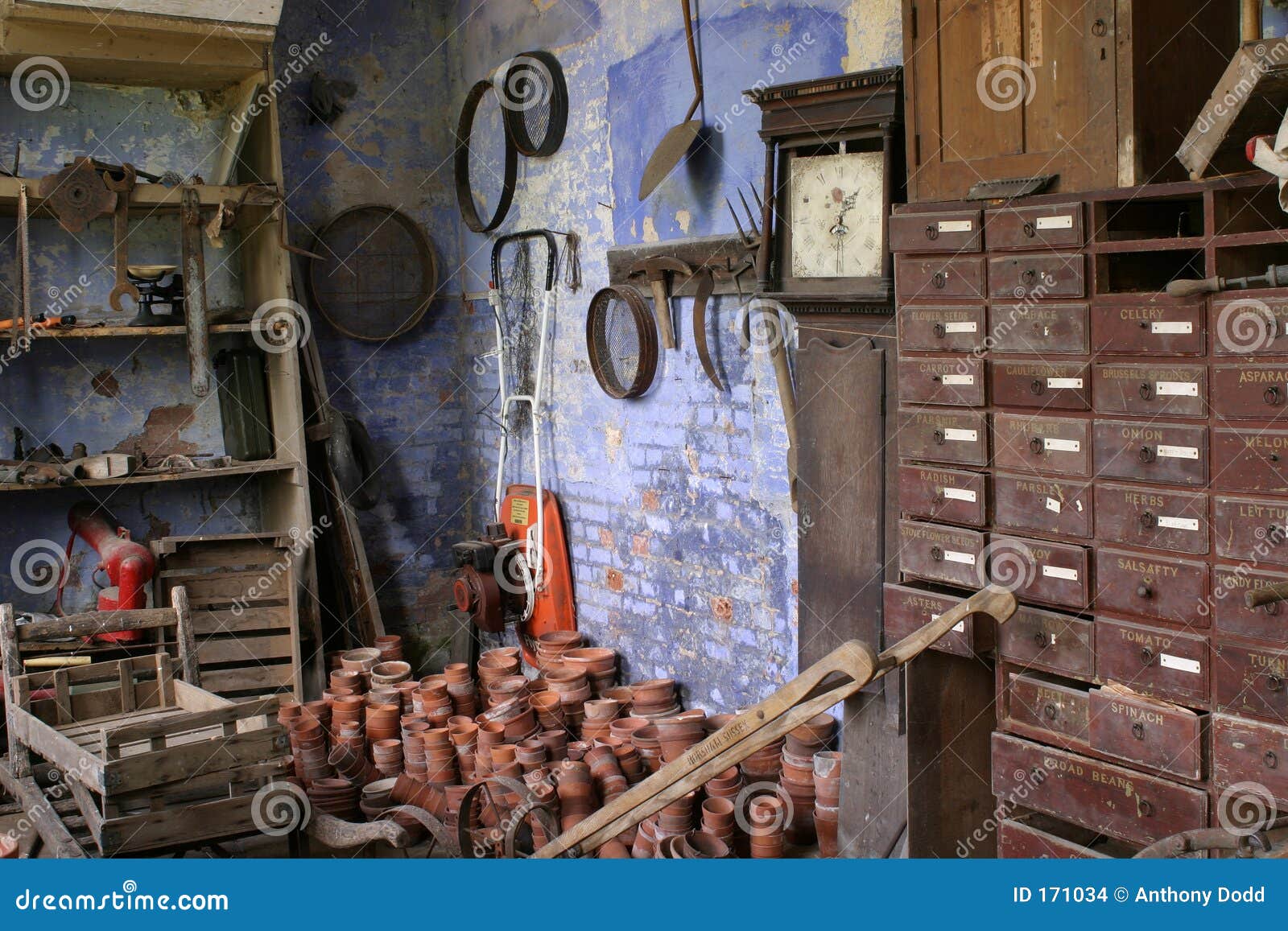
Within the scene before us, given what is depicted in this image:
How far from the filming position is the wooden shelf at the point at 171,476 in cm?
509

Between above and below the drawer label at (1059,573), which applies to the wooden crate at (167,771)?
below

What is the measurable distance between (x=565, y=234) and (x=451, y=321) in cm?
117

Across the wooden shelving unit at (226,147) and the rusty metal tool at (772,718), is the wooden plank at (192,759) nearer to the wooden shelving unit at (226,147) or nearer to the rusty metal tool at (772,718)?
the rusty metal tool at (772,718)

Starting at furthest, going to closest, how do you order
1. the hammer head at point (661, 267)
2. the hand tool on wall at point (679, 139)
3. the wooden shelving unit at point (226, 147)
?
the wooden shelving unit at point (226, 147)
the hammer head at point (661, 267)
the hand tool on wall at point (679, 139)

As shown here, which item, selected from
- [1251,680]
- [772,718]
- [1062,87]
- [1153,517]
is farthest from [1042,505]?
[1062,87]

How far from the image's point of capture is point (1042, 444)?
2875 mm

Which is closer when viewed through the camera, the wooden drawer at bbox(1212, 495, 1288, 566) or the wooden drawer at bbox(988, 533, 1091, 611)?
the wooden drawer at bbox(1212, 495, 1288, 566)

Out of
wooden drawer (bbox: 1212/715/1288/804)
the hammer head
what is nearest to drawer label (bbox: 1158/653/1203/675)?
wooden drawer (bbox: 1212/715/1288/804)

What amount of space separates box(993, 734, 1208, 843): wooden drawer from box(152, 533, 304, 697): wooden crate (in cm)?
347

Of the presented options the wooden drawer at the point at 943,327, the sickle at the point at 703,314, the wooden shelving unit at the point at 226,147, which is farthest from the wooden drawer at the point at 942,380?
the wooden shelving unit at the point at 226,147

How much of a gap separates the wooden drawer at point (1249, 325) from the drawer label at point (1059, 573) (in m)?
0.61

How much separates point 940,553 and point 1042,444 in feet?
1.36

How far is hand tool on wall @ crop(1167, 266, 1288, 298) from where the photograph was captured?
95.6 inches

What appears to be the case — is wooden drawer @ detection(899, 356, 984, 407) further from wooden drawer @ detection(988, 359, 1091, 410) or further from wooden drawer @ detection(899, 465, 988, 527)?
wooden drawer @ detection(899, 465, 988, 527)
